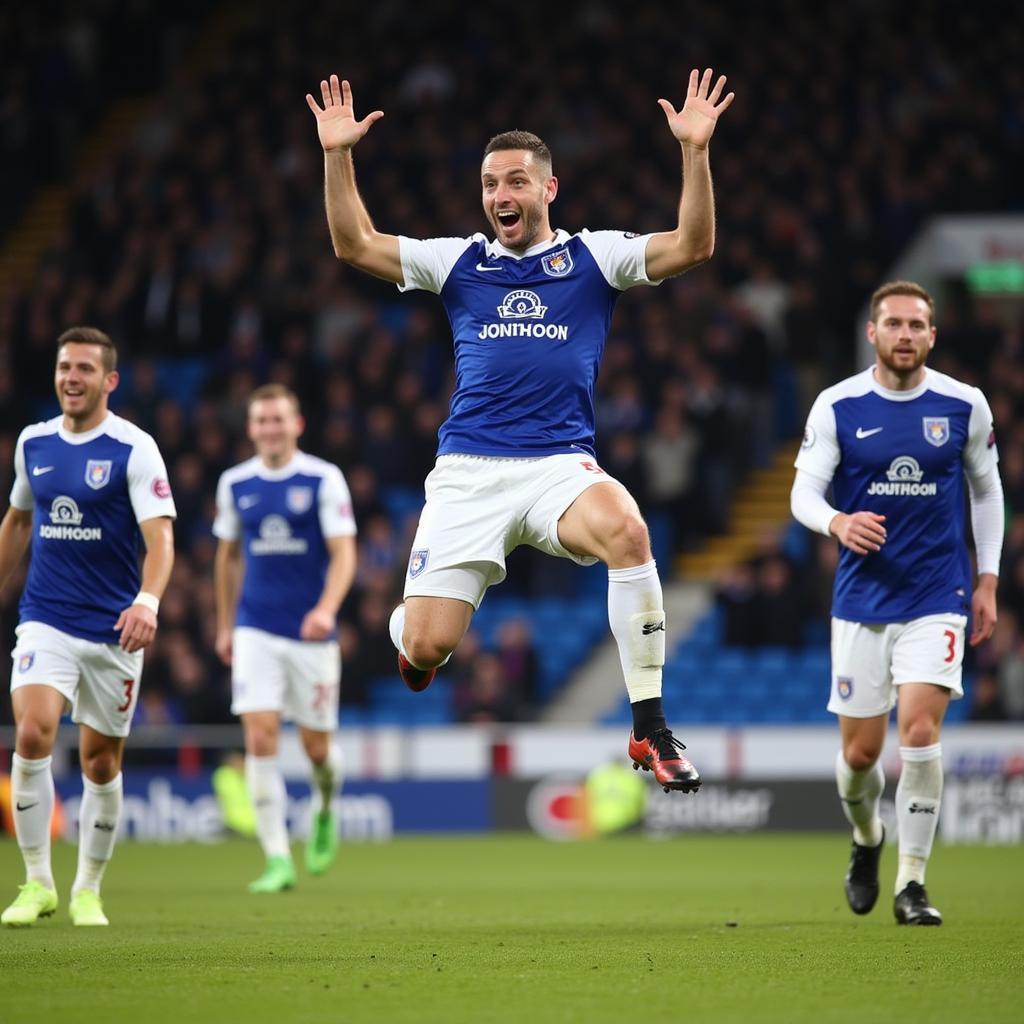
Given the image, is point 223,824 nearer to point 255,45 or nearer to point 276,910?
point 276,910

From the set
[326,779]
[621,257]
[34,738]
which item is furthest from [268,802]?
[621,257]

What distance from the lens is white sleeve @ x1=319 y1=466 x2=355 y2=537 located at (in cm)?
1191

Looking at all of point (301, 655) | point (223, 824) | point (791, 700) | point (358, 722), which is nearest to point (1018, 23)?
point (791, 700)

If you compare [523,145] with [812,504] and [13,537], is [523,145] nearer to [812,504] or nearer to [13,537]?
[812,504]

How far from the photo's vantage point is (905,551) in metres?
8.80

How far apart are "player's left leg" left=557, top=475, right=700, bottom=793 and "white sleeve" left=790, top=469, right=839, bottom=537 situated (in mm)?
1270

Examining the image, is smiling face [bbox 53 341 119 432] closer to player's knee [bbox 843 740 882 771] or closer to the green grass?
the green grass

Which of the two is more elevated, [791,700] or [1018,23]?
[1018,23]

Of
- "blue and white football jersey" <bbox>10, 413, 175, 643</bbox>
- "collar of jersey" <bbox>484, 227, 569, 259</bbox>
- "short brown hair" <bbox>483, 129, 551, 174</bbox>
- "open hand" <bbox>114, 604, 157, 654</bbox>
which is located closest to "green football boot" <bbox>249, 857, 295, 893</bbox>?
"blue and white football jersey" <bbox>10, 413, 175, 643</bbox>

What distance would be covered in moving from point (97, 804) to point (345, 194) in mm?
3483

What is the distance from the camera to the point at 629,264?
7.84m

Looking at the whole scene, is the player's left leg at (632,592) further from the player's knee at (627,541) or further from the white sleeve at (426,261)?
the white sleeve at (426,261)

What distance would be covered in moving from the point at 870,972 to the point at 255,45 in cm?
2416

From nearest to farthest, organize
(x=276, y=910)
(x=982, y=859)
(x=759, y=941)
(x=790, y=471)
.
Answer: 1. (x=759, y=941)
2. (x=276, y=910)
3. (x=982, y=859)
4. (x=790, y=471)
